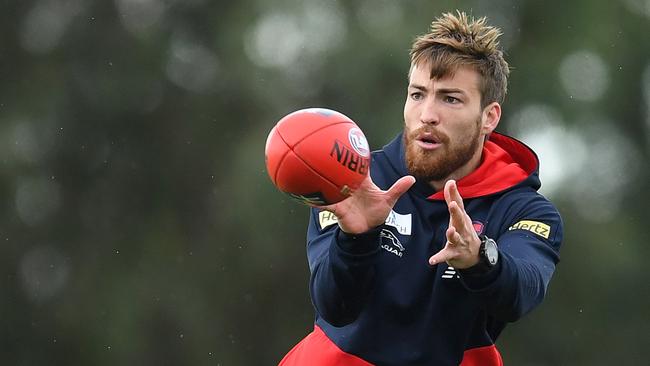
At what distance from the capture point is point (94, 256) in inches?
783

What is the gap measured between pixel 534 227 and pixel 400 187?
2.97ft

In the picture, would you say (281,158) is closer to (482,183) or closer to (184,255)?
(482,183)

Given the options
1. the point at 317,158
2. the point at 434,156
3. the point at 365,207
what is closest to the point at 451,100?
the point at 434,156

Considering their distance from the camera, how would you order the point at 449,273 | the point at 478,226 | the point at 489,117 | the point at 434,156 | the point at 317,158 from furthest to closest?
the point at 489,117, the point at 434,156, the point at 478,226, the point at 449,273, the point at 317,158

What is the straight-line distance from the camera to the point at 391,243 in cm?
689

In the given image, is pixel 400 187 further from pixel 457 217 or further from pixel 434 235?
pixel 434 235

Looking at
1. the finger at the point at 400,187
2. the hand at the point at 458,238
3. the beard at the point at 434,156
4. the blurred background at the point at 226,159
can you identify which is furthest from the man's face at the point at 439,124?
the blurred background at the point at 226,159

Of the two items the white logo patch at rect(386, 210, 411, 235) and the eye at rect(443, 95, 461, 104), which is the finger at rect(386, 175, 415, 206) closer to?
the white logo patch at rect(386, 210, 411, 235)

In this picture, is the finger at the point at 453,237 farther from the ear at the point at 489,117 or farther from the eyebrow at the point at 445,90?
the ear at the point at 489,117

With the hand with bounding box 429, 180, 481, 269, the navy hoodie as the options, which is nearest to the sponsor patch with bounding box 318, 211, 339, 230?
the navy hoodie

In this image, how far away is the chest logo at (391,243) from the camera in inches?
271

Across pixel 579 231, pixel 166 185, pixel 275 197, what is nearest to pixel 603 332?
pixel 579 231

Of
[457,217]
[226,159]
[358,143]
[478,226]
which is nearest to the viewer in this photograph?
[457,217]

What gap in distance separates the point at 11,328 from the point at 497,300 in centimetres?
1463
